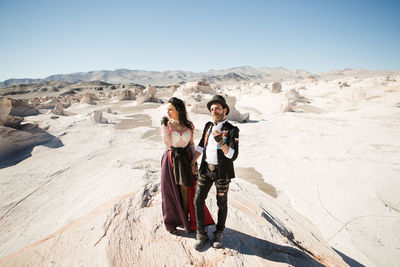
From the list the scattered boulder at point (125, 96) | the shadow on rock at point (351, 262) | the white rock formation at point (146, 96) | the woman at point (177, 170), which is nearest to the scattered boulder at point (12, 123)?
the woman at point (177, 170)

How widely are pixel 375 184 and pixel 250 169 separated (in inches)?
103

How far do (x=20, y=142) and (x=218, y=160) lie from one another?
301 inches

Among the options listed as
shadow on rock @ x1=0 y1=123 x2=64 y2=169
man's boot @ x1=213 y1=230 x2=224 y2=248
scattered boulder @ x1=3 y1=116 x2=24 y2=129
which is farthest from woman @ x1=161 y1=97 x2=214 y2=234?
scattered boulder @ x1=3 y1=116 x2=24 y2=129

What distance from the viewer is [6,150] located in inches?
234

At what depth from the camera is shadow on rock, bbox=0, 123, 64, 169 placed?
580 centimetres

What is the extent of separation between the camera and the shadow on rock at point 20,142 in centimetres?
580

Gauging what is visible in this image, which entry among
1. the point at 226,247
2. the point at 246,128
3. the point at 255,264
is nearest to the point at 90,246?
the point at 226,247

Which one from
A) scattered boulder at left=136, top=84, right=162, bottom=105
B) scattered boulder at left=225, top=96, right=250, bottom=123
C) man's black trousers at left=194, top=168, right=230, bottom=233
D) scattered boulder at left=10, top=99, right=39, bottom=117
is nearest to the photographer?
man's black trousers at left=194, top=168, right=230, bottom=233

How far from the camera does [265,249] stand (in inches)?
72.5

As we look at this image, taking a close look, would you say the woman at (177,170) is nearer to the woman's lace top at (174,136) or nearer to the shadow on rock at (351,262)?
the woman's lace top at (174,136)

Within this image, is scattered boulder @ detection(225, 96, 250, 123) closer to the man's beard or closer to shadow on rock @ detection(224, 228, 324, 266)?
shadow on rock @ detection(224, 228, 324, 266)

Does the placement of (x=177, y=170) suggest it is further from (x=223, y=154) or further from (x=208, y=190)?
(x=223, y=154)

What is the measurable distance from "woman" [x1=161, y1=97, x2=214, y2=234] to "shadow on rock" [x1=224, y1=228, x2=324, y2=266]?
0.29 metres

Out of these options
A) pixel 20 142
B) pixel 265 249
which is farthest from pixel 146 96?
pixel 265 249
